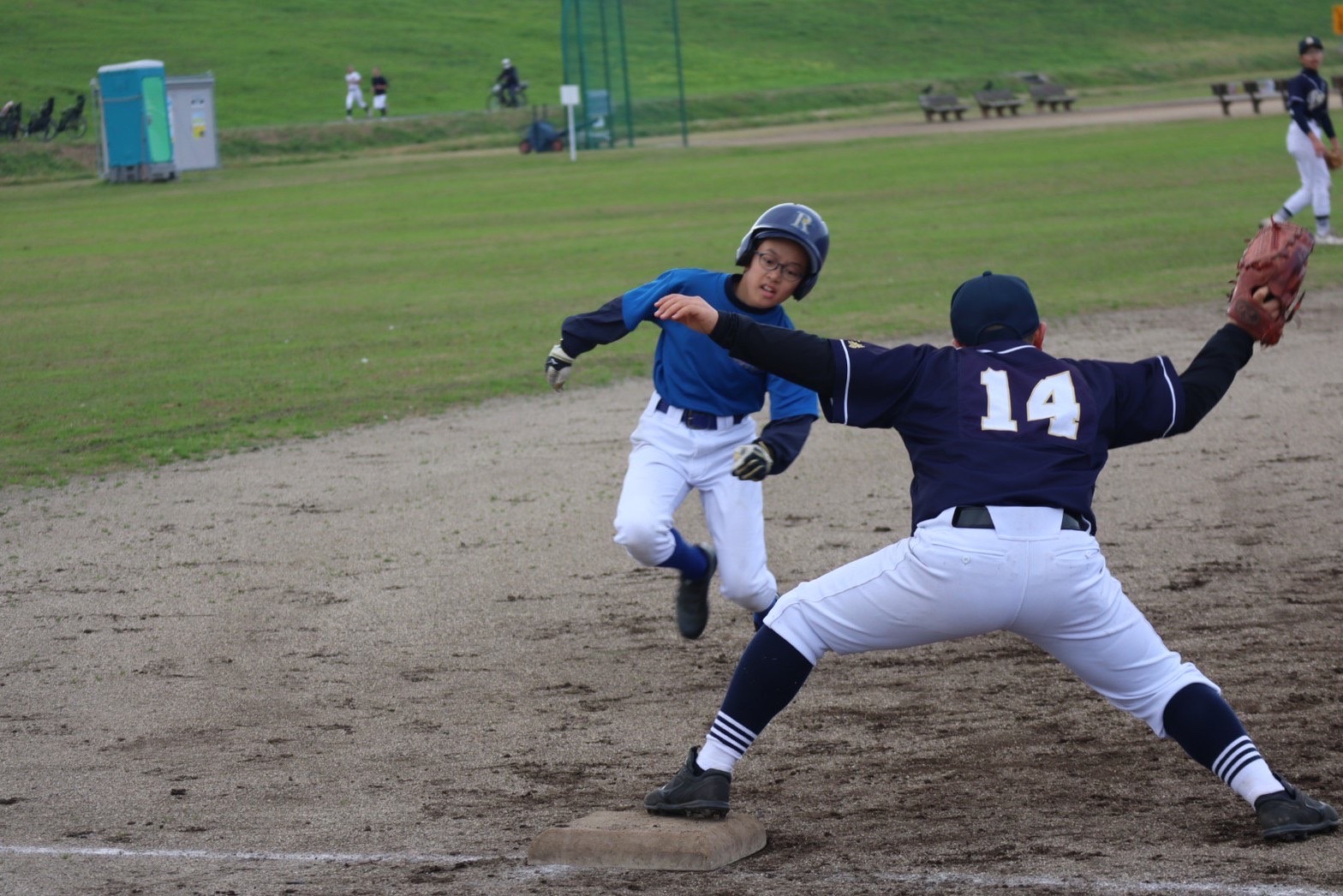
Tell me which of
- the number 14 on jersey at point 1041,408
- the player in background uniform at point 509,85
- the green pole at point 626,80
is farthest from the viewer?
the player in background uniform at point 509,85

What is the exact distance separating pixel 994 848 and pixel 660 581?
3533 mm

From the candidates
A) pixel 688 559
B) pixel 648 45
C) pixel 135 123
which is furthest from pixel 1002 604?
pixel 648 45

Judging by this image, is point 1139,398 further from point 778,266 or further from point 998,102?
point 998,102

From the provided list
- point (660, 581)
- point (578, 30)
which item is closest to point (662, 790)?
point (660, 581)

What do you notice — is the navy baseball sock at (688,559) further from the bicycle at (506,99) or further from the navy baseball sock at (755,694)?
the bicycle at (506,99)

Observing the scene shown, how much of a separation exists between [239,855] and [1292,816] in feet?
9.32

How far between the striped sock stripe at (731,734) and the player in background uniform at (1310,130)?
14.0 meters

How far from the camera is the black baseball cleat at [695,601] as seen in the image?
6406 millimetres

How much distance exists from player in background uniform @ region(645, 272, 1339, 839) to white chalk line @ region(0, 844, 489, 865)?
2.24 ft

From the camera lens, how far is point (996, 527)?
4.09 metres

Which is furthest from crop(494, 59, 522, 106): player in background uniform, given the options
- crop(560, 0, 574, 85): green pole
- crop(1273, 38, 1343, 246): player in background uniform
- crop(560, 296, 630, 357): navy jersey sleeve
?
crop(560, 296, 630, 357): navy jersey sleeve

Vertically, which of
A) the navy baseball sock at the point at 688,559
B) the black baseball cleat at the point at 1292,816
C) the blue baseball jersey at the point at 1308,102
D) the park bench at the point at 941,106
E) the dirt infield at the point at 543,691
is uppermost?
the park bench at the point at 941,106

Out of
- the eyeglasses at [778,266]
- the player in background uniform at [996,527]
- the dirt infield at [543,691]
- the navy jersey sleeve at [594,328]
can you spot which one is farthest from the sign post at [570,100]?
the player in background uniform at [996,527]

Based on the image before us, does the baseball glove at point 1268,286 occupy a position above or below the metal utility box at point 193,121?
below
